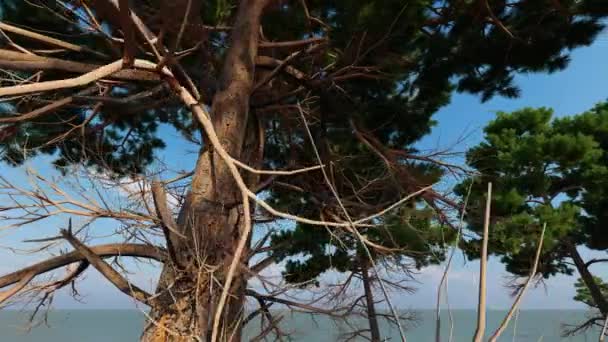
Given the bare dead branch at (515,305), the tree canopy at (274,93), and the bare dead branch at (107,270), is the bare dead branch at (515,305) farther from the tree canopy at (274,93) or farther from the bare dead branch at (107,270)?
the bare dead branch at (107,270)

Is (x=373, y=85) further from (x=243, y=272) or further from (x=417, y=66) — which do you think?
(x=243, y=272)

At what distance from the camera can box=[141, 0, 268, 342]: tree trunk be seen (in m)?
2.80

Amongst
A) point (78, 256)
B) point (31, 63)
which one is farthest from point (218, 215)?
point (31, 63)

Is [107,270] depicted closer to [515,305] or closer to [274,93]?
[274,93]

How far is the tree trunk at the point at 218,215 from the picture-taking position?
2801 millimetres

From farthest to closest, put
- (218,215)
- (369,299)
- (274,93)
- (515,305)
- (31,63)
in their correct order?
1. (369,299)
2. (274,93)
3. (218,215)
4. (31,63)
5. (515,305)

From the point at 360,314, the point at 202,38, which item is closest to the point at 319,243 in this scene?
the point at 360,314

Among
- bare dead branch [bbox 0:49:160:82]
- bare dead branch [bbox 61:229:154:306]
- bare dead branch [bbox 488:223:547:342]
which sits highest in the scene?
bare dead branch [bbox 0:49:160:82]

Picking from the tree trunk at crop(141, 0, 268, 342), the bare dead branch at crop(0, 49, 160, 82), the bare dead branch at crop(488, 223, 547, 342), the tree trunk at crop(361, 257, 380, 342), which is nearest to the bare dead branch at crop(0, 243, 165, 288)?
the tree trunk at crop(141, 0, 268, 342)

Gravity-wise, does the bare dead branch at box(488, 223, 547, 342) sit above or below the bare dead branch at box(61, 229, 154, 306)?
below

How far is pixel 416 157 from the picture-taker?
4727mm

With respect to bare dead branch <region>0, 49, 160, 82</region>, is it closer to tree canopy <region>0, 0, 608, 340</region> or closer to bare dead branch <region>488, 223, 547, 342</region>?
tree canopy <region>0, 0, 608, 340</region>

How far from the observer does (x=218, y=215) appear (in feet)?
10.9

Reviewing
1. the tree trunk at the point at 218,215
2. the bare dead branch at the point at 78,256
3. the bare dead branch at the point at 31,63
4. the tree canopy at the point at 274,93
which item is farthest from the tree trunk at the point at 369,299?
the bare dead branch at the point at 31,63
